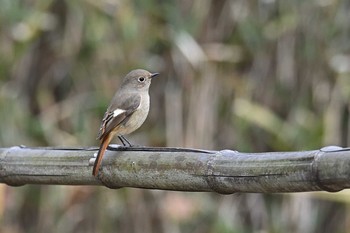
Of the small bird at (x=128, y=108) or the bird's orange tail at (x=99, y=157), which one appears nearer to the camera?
the bird's orange tail at (x=99, y=157)

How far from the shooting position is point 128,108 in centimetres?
486

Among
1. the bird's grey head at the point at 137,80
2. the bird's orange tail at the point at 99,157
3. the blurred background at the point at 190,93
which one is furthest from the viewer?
the blurred background at the point at 190,93

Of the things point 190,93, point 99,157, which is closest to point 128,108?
point 99,157

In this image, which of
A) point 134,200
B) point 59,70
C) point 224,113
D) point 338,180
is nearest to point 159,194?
point 134,200

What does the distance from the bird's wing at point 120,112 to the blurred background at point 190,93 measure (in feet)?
7.31

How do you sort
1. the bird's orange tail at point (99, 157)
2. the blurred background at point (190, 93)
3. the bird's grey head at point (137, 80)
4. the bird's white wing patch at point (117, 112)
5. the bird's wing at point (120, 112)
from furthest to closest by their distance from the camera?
the blurred background at point (190, 93)
the bird's grey head at point (137, 80)
the bird's white wing patch at point (117, 112)
the bird's wing at point (120, 112)
the bird's orange tail at point (99, 157)

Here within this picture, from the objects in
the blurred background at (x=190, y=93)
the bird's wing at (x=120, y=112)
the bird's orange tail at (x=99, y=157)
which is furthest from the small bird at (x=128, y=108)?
the blurred background at (x=190, y=93)

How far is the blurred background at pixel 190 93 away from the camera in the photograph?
709 centimetres

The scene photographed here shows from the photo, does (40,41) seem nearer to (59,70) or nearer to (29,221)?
(59,70)

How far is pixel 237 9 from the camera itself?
23.8ft

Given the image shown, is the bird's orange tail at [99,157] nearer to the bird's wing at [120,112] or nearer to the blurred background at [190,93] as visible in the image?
the bird's wing at [120,112]

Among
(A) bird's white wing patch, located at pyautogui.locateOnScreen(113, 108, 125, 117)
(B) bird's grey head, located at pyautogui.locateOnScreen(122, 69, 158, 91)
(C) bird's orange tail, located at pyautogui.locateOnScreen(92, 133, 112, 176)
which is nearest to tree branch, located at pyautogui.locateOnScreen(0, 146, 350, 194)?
(C) bird's orange tail, located at pyautogui.locateOnScreen(92, 133, 112, 176)

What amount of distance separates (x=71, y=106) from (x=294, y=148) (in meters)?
1.63

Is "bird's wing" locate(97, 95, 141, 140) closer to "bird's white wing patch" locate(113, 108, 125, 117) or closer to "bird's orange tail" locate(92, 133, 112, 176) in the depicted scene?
"bird's white wing patch" locate(113, 108, 125, 117)
